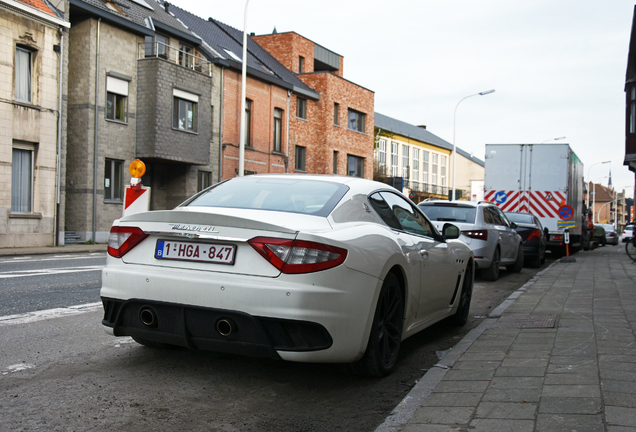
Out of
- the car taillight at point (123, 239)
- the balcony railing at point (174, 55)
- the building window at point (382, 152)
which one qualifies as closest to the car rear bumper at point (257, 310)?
the car taillight at point (123, 239)

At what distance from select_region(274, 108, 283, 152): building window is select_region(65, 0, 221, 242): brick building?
6144mm

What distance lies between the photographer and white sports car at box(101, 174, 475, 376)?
4074 millimetres

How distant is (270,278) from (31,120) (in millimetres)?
19776

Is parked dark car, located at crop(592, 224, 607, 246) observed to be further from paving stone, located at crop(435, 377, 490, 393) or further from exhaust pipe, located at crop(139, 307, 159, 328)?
exhaust pipe, located at crop(139, 307, 159, 328)

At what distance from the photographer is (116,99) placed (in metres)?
24.9

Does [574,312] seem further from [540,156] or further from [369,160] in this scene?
[369,160]

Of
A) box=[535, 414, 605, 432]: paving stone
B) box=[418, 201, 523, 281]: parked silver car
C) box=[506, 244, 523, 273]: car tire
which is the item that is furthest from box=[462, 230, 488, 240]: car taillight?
box=[535, 414, 605, 432]: paving stone

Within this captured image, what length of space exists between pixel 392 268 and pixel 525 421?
1.58 meters

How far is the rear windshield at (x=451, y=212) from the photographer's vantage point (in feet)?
40.5

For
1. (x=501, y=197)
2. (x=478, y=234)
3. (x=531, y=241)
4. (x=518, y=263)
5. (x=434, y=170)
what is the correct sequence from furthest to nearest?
1. (x=434, y=170)
2. (x=501, y=197)
3. (x=531, y=241)
4. (x=518, y=263)
5. (x=478, y=234)

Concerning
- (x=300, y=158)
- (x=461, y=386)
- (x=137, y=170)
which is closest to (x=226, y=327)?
(x=461, y=386)

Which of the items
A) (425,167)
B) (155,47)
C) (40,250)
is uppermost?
(155,47)

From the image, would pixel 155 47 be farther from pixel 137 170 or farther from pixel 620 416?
pixel 620 416

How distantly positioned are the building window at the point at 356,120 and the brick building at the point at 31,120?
22.3m
